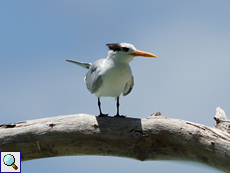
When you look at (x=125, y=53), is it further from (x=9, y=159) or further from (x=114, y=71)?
(x=9, y=159)

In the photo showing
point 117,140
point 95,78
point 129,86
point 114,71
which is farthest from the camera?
point 129,86

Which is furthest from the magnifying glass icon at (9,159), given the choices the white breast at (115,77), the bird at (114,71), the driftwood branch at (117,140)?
the white breast at (115,77)

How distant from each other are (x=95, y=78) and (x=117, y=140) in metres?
1.46

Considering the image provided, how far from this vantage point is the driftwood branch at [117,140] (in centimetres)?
496

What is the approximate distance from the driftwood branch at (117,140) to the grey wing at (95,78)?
3.04 ft

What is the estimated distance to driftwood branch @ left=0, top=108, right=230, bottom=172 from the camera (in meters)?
4.96

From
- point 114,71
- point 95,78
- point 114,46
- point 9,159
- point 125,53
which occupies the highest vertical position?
point 114,46

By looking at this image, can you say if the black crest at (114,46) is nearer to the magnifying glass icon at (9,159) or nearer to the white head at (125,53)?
the white head at (125,53)

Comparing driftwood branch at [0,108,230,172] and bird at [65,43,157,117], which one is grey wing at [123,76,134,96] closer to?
bird at [65,43,157,117]

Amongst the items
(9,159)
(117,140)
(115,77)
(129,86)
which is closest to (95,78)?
(115,77)

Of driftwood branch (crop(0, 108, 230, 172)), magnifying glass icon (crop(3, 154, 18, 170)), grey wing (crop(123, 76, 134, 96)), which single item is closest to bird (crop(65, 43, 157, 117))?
grey wing (crop(123, 76, 134, 96))

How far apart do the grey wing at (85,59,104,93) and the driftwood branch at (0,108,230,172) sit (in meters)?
0.93

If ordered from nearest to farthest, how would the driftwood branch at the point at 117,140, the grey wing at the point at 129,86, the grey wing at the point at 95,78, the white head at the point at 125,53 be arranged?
the driftwood branch at the point at 117,140 → the white head at the point at 125,53 → the grey wing at the point at 95,78 → the grey wing at the point at 129,86

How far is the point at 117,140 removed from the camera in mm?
5062
